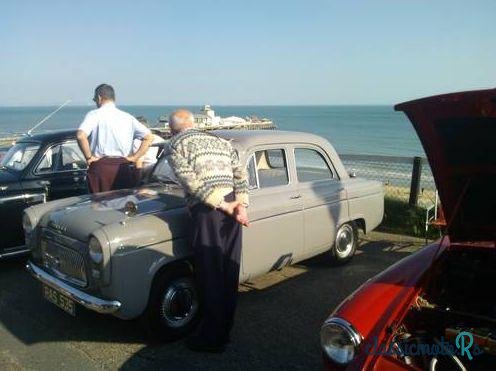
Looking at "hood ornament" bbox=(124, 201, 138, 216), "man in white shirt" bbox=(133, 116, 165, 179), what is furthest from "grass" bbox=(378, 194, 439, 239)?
"hood ornament" bbox=(124, 201, 138, 216)

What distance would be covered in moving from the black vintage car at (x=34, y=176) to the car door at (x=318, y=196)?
3.06 m

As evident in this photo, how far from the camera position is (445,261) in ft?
10.4

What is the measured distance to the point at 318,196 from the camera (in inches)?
219

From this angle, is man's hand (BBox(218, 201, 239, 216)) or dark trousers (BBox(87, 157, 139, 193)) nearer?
man's hand (BBox(218, 201, 239, 216))

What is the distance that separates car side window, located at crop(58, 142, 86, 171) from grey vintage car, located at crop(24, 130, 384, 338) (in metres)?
1.89

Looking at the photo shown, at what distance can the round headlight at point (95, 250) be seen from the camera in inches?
149

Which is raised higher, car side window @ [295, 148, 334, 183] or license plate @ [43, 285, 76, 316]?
car side window @ [295, 148, 334, 183]

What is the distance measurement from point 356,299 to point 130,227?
6.27 feet

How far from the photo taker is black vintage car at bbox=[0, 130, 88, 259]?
19.5 ft

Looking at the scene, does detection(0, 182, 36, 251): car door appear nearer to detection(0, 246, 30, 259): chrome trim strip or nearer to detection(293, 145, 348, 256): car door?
detection(0, 246, 30, 259): chrome trim strip

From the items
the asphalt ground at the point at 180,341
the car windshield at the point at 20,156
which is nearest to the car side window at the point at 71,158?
the car windshield at the point at 20,156

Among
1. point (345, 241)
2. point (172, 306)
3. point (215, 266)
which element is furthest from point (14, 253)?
point (345, 241)

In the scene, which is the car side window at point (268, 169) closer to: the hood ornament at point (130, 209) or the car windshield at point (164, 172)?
the car windshield at point (164, 172)

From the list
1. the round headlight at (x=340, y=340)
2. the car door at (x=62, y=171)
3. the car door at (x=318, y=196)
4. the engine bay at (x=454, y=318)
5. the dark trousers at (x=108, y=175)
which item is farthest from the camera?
the car door at (x=62, y=171)
